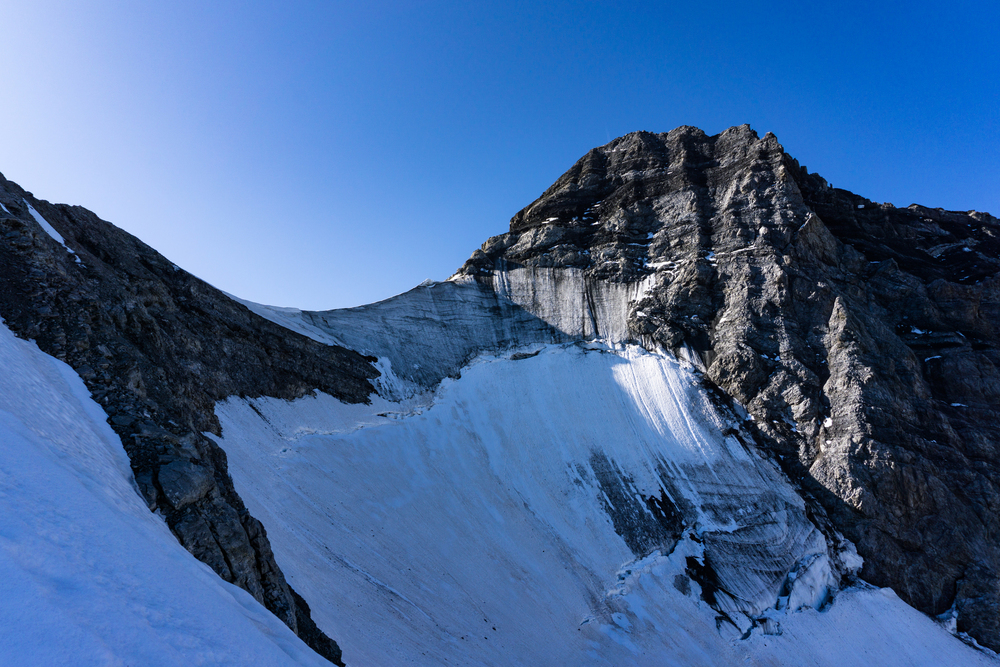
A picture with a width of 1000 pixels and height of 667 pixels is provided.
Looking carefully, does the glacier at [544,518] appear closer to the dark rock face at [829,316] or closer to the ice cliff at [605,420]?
the ice cliff at [605,420]

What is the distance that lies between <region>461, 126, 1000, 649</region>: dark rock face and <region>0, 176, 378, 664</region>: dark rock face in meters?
21.6

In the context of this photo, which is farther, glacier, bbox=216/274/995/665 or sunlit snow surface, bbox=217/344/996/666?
glacier, bbox=216/274/995/665

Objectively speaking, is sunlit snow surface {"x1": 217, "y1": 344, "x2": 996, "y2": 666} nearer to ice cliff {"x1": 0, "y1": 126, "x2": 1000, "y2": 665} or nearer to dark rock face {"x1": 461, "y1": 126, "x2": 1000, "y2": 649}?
ice cliff {"x1": 0, "y1": 126, "x2": 1000, "y2": 665}

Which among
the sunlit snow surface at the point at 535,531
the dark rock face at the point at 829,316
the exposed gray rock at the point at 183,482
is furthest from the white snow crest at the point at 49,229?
the dark rock face at the point at 829,316

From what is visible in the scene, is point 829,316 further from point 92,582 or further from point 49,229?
point 49,229

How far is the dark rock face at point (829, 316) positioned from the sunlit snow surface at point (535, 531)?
100 inches

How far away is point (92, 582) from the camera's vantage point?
4902 mm

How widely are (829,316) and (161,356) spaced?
118 feet

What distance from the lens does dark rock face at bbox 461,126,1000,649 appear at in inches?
1022

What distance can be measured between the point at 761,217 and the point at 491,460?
2617 centimetres

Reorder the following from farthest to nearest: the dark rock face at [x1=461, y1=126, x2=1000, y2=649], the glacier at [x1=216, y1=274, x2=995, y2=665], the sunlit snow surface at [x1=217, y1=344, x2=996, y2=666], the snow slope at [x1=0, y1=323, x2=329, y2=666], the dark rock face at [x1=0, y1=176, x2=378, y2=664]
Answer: the dark rock face at [x1=461, y1=126, x2=1000, y2=649] < the glacier at [x1=216, y1=274, x2=995, y2=665] < the sunlit snow surface at [x1=217, y1=344, x2=996, y2=666] < the dark rock face at [x1=0, y1=176, x2=378, y2=664] < the snow slope at [x1=0, y1=323, x2=329, y2=666]

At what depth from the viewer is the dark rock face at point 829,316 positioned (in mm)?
25969

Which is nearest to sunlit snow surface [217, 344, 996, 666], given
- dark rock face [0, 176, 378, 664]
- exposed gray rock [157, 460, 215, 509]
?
dark rock face [0, 176, 378, 664]

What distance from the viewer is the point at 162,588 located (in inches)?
223
